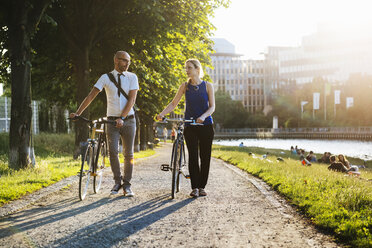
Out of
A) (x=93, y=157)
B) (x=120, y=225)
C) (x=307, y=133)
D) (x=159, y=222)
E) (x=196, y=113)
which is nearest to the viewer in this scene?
(x=120, y=225)

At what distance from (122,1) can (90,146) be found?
27.4 feet

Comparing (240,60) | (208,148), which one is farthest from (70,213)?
(240,60)

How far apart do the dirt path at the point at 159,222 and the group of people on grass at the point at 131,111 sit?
0.45 meters

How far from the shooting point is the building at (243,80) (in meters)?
149

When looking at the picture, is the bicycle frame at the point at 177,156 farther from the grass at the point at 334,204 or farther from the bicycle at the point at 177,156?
the grass at the point at 334,204

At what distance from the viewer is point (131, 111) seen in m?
7.24

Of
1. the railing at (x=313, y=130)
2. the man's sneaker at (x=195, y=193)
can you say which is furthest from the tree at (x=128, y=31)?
the railing at (x=313, y=130)

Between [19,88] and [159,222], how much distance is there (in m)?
6.74

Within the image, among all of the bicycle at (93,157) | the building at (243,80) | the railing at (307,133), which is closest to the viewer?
the bicycle at (93,157)

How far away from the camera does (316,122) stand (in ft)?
330

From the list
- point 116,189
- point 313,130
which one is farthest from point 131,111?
point 313,130

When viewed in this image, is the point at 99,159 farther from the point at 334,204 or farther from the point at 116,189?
the point at 334,204

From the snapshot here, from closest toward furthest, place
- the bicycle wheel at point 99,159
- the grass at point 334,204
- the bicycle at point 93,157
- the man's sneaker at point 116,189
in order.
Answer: the grass at point 334,204 < the bicycle at point 93,157 < the bicycle wheel at point 99,159 < the man's sneaker at point 116,189

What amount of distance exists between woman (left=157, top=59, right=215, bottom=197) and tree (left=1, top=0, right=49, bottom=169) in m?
4.87
